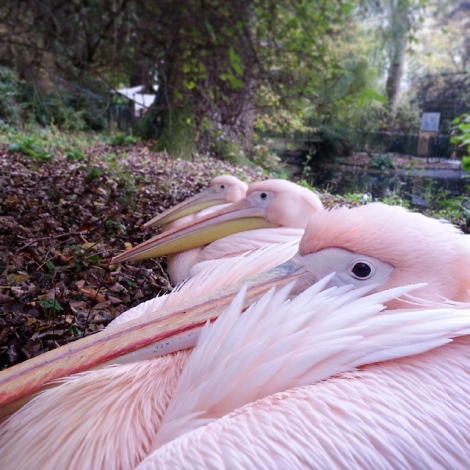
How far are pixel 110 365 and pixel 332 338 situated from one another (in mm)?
531

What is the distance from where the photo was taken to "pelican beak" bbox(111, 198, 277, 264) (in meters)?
2.98

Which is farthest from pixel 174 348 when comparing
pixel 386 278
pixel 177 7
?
pixel 177 7

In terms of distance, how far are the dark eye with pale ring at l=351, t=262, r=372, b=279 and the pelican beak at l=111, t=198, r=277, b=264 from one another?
5.73ft

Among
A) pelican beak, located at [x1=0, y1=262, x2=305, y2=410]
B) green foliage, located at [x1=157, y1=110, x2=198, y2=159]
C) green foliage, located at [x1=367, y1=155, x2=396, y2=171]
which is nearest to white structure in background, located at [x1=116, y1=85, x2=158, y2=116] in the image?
green foliage, located at [x1=157, y1=110, x2=198, y2=159]

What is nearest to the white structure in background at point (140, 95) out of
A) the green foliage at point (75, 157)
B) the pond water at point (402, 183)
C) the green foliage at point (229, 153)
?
the green foliage at point (75, 157)

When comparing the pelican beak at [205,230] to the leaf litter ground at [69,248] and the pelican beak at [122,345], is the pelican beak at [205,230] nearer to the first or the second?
the leaf litter ground at [69,248]

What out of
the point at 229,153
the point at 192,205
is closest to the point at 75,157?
the point at 229,153

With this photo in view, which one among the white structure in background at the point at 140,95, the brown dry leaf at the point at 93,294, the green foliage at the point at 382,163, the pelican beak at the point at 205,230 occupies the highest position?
the white structure in background at the point at 140,95

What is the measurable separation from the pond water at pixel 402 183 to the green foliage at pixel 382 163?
0.18 metres

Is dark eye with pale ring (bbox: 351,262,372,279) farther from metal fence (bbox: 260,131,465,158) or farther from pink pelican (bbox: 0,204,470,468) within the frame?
metal fence (bbox: 260,131,465,158)

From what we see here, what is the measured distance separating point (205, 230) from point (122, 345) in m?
1.93

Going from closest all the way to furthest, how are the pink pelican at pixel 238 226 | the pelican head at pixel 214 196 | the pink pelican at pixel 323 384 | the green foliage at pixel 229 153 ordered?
1. the pink pelican at pixel 323 384
2. the pink pelican at pixel 238 226
3. the pelican head at pixel 214 196
4. the green foliage at pixel 229 153

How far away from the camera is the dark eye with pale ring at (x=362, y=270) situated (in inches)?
55.2

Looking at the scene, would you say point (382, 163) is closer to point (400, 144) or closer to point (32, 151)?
point (400, 144)
